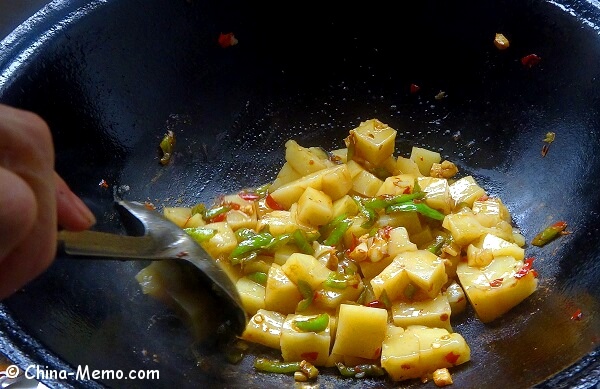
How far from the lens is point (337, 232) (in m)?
1.99

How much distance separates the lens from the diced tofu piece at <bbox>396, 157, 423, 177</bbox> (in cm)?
222

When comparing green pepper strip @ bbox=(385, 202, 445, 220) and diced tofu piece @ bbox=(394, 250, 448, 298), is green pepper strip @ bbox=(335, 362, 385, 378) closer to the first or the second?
diced tofu piece @ bbox=(394, 250, 448, 298)

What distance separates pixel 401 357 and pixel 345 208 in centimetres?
59

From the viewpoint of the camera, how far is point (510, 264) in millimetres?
1817

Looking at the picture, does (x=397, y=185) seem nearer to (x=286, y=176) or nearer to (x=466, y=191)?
(x=466, y=191)

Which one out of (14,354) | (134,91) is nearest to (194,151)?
(134,91)

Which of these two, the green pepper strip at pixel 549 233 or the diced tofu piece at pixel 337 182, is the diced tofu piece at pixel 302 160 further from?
the green pepper strip at pixel 549 233

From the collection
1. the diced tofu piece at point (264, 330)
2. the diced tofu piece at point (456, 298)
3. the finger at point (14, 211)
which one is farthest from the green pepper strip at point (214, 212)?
the finger at point (14, 211)

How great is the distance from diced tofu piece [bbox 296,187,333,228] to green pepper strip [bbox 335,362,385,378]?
19.2 inches

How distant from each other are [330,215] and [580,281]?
779mm

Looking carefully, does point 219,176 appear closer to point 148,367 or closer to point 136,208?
point 136,208

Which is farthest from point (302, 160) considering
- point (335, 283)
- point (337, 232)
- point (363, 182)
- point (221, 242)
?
point (335, 283)

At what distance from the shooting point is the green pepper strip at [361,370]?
1.70m

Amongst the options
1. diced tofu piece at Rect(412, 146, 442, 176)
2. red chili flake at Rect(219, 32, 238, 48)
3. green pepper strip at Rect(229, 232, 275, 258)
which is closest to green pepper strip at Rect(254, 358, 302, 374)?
green pepper strip at Rect(229, 232, 275, 258)
